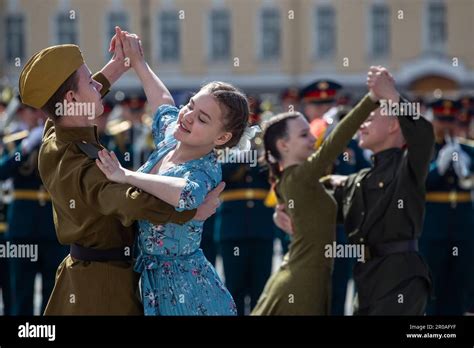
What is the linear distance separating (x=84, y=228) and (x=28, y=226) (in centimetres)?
433

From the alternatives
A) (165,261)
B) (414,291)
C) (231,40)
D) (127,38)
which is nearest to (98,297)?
(165,261)

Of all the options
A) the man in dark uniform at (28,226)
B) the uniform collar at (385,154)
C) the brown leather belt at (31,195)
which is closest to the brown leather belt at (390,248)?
the uniform collar at (385,154)

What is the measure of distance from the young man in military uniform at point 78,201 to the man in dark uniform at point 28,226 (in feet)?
12.9

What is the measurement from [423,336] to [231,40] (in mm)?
33689

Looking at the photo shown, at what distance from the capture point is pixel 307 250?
5762mm

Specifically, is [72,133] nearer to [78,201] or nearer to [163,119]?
[78,201]

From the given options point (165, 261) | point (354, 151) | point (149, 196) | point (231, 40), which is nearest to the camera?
point (149, 196)

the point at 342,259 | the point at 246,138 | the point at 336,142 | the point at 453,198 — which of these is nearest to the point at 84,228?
the point at 246,138

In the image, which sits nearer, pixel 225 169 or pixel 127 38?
pixel 127 38

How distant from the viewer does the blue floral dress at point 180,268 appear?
4.36m

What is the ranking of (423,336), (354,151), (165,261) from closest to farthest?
(165,261)
(423,336)
(354,151)

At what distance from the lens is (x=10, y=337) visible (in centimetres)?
447

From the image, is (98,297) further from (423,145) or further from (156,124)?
(423,145)

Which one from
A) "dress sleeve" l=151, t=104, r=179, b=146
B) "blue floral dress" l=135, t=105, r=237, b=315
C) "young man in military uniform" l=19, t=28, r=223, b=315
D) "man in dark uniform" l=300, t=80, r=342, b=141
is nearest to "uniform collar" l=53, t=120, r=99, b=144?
"young man in military uniform" l=19, t=28, r=223, b=315
